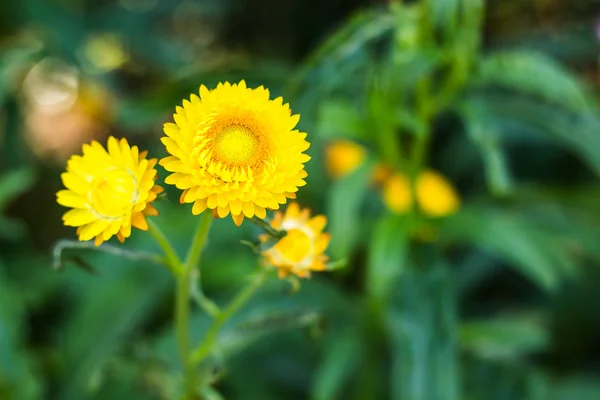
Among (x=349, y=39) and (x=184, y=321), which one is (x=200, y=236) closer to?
(x=184, y=321)

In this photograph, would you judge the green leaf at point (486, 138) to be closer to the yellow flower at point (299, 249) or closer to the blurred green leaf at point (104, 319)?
the yellow flower at point (299, 249)

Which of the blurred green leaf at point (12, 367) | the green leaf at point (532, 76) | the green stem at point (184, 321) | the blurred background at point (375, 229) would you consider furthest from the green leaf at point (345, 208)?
the blurred green leaf at point (12, 367)

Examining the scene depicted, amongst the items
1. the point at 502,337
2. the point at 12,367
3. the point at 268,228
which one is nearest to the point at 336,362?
the point at 502,337

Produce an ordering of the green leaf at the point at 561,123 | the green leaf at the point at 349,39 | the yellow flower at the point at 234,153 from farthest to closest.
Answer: the green leaf at the point at 561,123 < the green leaf at the point at 349,39 < the yellow flower at the point at 234,153

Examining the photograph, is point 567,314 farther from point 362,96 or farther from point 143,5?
point 143,5

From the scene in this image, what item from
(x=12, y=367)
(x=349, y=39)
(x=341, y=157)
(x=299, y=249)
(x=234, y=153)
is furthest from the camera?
(x=341, y=157)

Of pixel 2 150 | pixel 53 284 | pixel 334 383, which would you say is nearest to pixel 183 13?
pixel 2 150

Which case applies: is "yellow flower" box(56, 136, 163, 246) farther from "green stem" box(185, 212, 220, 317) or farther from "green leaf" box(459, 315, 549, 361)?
"green leaf" box(459, 315, 549, 361)
